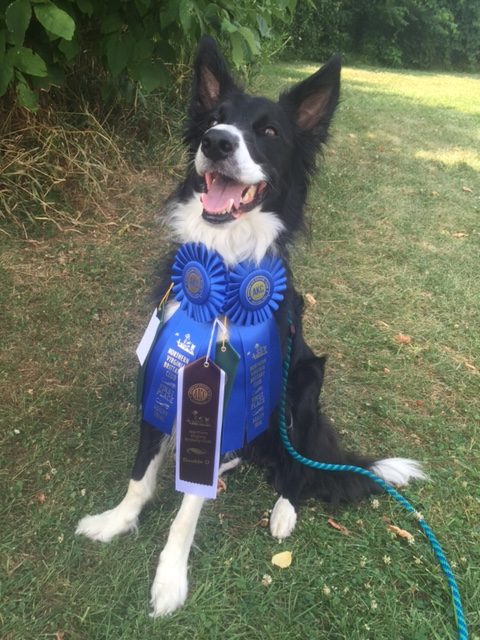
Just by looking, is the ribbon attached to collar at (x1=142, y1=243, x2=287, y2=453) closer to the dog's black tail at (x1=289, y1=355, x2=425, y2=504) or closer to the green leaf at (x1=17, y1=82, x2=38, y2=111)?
the dog's black tail at (x1=289, y1=355, x2=425, y2=504)

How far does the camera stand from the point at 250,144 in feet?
7.07

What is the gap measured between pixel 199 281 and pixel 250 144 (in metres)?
0.59

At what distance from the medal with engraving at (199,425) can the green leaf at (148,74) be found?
7.84 ft

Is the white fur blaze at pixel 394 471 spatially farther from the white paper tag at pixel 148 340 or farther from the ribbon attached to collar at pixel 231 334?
the white paper tag at pixel 148 340

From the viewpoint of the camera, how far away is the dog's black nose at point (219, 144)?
1.99 m

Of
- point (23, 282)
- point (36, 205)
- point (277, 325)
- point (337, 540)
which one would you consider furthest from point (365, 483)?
point (36, 205)

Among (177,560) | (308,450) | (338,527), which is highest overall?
(308,450)

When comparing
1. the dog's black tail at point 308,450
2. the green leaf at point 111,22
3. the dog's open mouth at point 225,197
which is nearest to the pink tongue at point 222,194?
the dog's open mouth at point 225,197

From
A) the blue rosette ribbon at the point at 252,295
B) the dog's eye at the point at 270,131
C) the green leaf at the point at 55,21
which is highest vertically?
the green leaf at the point at 55,21

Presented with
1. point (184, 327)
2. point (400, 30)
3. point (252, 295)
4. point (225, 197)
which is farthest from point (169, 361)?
point (400, 30)

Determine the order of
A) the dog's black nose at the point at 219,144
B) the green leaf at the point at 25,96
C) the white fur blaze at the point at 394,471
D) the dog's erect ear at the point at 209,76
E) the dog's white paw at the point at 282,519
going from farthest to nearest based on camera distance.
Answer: the green leaf at the point at 25,96 → the white fur blaze at the point at 394,471 → the dog's white paw at the point at 282,519 → the dog's erect ear at the point at 209,76 → the dog's black nose at the point at 219,144

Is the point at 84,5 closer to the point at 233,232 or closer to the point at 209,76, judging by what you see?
the point at 209,76

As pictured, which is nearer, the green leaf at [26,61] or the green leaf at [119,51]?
the green leaf at [26,61]

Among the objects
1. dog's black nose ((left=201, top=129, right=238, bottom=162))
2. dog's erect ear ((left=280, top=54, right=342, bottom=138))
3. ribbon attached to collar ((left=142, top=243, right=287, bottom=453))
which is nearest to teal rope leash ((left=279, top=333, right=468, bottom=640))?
ribbon attached to collar ((left=142, top=243, right=287, bottom=453))
